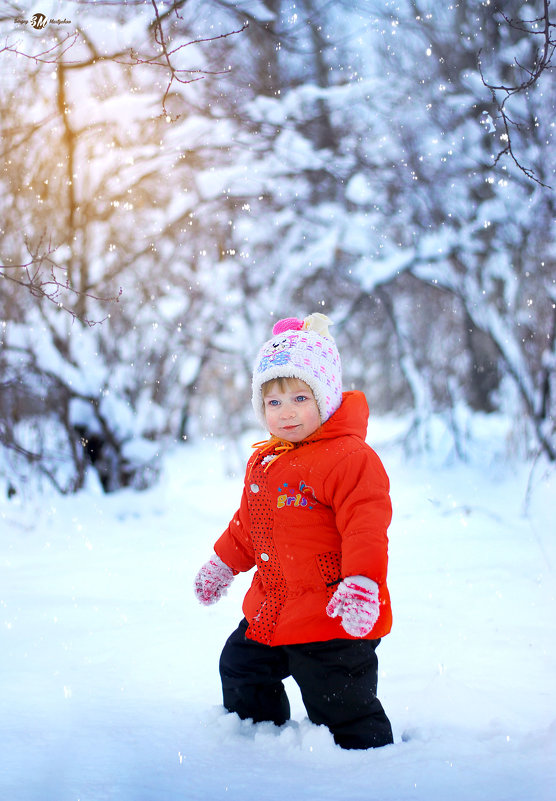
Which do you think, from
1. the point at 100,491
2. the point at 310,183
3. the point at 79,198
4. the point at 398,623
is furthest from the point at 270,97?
the point at 398,623

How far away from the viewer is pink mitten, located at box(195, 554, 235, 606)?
1971 mm

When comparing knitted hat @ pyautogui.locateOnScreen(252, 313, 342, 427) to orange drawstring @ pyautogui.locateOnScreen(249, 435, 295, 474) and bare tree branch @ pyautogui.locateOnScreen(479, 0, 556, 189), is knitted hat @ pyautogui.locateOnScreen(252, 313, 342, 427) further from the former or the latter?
bare tree branch @ pyautogui.locateOnScreen(479, 0, 556, 189)

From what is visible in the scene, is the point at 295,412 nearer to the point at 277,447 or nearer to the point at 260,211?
the point at 277,447

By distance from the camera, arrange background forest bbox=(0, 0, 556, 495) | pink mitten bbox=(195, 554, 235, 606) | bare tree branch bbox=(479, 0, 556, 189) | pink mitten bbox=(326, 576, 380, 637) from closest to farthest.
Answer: pink mitten bbox=(326, 576, 380, 637) < pink mitten bbox=(195, 554, 235, 606) < bare tree branch bbox=(479, 0, 556, 189) < background forest bbox=(0, 0, 556, 495)

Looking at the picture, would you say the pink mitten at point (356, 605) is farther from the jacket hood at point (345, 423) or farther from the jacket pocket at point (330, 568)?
the jacket hood at point (345, 423)

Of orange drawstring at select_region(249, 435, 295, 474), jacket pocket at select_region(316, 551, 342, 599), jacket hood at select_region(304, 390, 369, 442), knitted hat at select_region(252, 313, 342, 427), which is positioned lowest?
jacket pocket at select_region(316, 551, 342, 599)

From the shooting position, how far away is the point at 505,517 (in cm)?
490

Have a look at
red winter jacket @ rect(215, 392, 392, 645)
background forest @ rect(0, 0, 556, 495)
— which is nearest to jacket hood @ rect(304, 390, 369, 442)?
red winter jacket @ rect(215, 392, 392, 645)

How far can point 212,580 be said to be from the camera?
77.7 inches

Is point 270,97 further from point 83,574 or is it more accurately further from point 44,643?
point 44,643

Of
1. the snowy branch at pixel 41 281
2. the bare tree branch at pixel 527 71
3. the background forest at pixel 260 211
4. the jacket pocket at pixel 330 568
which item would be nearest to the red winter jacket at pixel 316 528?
the jacket pocket at pixel 330 568

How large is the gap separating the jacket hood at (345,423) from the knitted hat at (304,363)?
3 cm

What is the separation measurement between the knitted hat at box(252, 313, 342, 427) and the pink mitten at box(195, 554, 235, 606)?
1.55 ft

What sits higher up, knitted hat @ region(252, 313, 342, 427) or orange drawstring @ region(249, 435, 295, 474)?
knitted hat @ region(252, 313, 342, 427)
